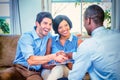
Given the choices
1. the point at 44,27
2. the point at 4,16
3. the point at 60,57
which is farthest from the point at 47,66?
the point at 4,16

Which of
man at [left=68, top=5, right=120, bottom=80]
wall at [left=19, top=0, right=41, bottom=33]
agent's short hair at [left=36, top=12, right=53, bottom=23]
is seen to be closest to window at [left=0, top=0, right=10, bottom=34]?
wall at [left=19, top=0, right=41, bottom=33]

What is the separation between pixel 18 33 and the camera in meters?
2.66

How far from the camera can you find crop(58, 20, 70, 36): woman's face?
7.85 feet

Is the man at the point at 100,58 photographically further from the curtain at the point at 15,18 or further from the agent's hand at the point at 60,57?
the curtain at the point at 15,18

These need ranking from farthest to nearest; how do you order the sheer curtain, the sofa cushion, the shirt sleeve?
the sofa cushion < the sheer curtain < the shirt sleeve

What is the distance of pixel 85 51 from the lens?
6.20 feet

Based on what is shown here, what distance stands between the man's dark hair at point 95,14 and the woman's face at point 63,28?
0.88 feet

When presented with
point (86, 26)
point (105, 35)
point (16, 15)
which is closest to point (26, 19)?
point (16, 15)

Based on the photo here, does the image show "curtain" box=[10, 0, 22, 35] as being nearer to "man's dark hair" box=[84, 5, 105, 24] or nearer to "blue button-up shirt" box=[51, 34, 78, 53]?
"blue button-up shirt" box=[51, 34, 78, 53]

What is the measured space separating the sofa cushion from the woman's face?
51 cm

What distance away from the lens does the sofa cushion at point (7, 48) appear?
8.61 feet

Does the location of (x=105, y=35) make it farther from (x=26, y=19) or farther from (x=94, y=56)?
(x=26, y=19)

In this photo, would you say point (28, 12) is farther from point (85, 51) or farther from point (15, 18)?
point (85, 51)

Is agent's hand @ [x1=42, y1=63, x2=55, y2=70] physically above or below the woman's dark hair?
below
